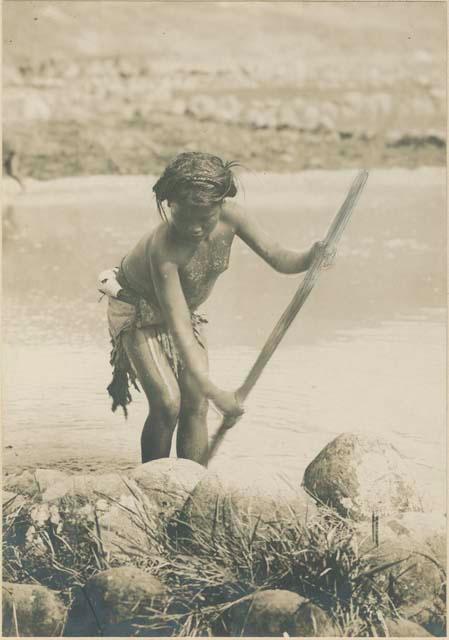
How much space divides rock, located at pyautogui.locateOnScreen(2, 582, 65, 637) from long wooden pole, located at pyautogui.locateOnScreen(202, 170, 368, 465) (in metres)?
0.91

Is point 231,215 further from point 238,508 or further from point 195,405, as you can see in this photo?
point 238,508

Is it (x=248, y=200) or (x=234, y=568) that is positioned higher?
(x=248, y=200)

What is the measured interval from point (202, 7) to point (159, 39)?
251 mm

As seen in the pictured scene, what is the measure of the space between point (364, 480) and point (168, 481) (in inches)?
32.6

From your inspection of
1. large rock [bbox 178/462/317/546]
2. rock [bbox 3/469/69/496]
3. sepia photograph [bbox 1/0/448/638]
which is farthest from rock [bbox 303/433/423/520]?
rock [bbox 3/469/69/496]

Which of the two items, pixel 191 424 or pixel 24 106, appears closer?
pixel 191 424

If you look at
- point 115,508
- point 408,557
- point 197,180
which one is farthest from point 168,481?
point 197,180

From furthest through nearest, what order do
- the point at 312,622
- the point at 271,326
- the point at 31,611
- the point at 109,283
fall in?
the point at 271,326, the point at 109,283, the point at 31,611, the point at 312,622

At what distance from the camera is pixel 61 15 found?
4.90m

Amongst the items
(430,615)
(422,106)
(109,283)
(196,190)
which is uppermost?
(422,106)

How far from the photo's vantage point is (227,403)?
454 cm

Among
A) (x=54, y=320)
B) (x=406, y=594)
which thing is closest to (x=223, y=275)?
(x=54, y=320)

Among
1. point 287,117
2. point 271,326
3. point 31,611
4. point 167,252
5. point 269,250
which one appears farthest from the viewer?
point 287,117

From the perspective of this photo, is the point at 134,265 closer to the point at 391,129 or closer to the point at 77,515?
the point at 77,515
